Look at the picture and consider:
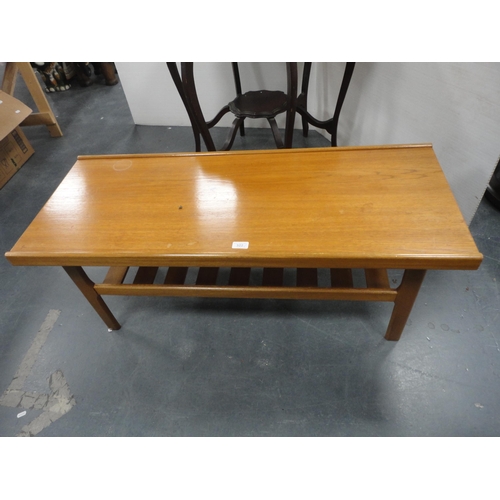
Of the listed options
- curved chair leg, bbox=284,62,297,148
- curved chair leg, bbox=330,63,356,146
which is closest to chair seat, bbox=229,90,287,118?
curved chair leg, bbox=284,62,297,148

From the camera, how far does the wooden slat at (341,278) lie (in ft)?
4.63

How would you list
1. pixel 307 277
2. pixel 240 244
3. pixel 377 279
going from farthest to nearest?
pixel 307 277, pixel 377 279, pixel 240 244

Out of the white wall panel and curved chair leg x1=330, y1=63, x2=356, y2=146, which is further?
curved chair leg x1=330, y1=63, x2=356, y2=146

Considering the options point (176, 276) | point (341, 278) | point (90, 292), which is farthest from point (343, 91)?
point (90, 292)

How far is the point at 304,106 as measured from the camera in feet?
7.72

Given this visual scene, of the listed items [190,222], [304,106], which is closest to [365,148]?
[190,222]

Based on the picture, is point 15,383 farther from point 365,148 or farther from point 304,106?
point 304,106

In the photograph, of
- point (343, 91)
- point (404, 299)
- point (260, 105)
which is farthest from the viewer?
point (260, 105)

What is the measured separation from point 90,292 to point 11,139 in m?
1.91

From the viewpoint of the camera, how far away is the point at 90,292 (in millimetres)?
1401

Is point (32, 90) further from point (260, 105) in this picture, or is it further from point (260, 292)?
point (260, 292)

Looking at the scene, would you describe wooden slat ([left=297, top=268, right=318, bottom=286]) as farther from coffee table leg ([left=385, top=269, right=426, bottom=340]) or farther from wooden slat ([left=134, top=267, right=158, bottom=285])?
wooden slat ([left=134, top=267, right=158, bottom=285])

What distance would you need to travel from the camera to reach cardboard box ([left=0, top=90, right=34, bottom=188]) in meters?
2.28

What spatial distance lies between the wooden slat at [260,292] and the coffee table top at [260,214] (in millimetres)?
186
